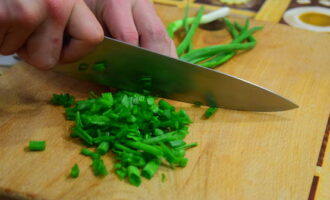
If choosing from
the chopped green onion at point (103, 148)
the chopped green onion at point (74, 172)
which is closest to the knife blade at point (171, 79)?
the chopped green onion at point (103, 148)

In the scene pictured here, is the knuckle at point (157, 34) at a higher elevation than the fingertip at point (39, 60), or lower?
higher

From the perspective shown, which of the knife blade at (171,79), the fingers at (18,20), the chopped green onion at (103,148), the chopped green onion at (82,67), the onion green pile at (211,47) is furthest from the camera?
the onion green pile at (211,47)

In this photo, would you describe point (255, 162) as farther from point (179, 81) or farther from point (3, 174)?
point (3, 174)

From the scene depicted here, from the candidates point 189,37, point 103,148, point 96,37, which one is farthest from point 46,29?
point 189,37

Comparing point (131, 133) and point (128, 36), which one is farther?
point (128, 36)

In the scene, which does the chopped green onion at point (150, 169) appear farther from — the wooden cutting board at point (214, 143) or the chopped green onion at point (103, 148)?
the chopped green onion at point (103, 148)

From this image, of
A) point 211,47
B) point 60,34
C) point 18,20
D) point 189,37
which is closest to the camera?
point 18,20

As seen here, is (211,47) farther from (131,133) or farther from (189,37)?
(131,133)

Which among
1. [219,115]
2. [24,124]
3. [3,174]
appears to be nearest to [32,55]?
[24,124]
